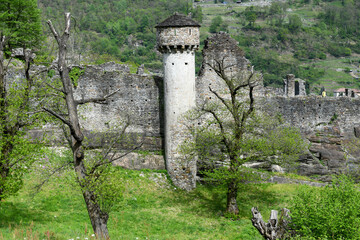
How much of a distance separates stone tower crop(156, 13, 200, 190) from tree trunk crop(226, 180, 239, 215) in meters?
3.44

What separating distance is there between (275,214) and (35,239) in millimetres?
10855

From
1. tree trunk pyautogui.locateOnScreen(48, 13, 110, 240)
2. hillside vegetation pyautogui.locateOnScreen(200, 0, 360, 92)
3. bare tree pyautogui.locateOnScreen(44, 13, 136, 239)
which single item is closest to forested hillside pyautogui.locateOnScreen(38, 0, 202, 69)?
hillside vegetation pyautogui.locateOnScreen(200, 0, 360, 92)

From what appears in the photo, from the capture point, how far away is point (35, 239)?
16688mm

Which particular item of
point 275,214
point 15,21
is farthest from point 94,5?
point 275,214

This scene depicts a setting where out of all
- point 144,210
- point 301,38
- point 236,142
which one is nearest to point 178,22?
point 236,142

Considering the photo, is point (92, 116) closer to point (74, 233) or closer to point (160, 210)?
point (160, 210)

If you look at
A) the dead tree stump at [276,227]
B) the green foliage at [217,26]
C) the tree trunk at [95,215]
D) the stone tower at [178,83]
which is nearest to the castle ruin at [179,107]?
the stone tower at [178,83]

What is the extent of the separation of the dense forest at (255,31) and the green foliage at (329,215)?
236 feet

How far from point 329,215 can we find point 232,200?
7603mm

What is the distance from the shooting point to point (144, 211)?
25.5 meters

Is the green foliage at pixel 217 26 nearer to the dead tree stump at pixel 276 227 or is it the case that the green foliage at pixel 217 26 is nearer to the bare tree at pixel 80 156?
the dead tree stump at pixel 276 227

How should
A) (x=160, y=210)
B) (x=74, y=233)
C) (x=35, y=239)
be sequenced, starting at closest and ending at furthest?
(x=35, y=239)
(x=74, y=233)
(x=160, y=210)

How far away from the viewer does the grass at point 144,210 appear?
20.9 m

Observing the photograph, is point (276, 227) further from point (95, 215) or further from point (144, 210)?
point (95, 215)
